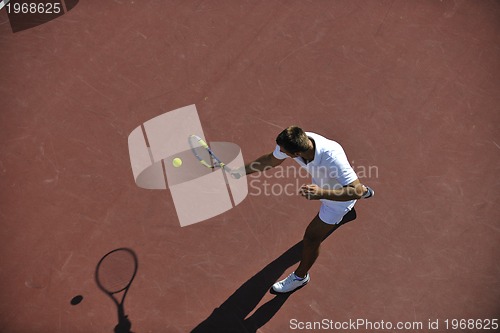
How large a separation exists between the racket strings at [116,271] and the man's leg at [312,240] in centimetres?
221

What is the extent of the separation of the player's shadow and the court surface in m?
0.02

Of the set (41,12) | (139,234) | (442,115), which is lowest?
(139,234)

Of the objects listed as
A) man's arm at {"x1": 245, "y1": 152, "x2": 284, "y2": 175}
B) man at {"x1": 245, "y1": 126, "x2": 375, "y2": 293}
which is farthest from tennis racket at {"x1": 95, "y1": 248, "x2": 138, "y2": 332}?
man at {"x1": 245, "y1": 126, "x2": 375, "y2": 293}

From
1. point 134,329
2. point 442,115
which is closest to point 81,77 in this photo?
point 134,329

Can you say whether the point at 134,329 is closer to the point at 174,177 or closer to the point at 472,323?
the point at 174,177

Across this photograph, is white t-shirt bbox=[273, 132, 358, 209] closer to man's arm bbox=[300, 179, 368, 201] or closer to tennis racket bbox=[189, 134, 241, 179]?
man's arm bbox=[300, 179, 368, 201]

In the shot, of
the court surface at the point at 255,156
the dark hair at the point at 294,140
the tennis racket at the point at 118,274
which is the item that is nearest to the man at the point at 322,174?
the dark hair at the point at 294,140

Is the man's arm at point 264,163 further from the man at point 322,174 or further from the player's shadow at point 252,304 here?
the player's shadow at point 252,304

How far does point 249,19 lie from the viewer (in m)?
7.41

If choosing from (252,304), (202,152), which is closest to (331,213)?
(252,304)

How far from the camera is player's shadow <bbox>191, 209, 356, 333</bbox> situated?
18.5 feet

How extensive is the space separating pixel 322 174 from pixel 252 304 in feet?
6.58

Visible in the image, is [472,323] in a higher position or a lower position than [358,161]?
lower

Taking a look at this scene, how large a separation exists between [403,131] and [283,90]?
185 cm
